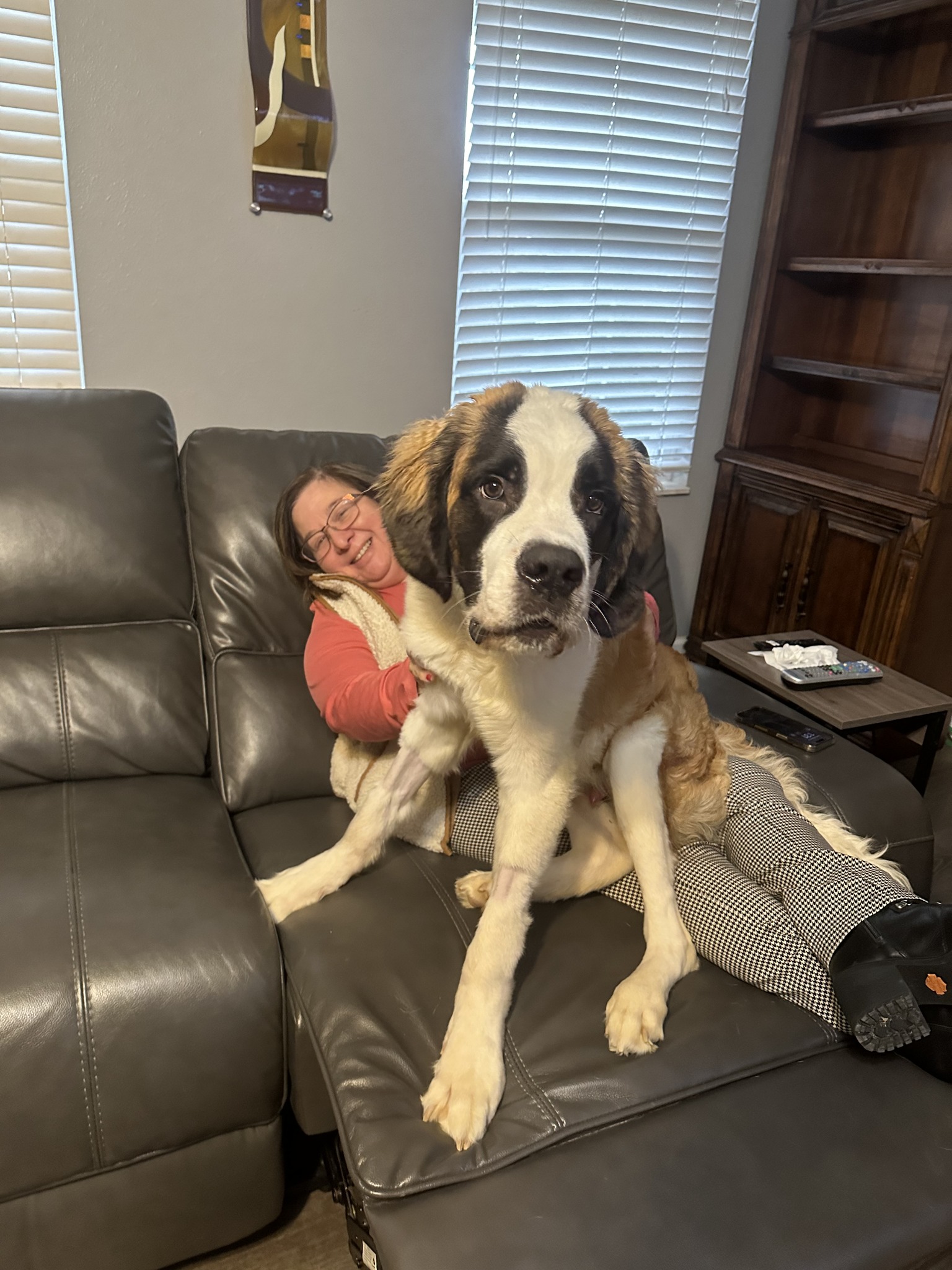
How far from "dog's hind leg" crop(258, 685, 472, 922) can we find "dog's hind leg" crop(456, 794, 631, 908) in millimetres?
184

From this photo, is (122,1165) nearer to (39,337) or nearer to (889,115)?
(39,337)

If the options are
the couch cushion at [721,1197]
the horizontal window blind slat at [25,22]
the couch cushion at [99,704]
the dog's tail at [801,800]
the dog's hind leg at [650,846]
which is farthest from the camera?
the horizontal window blind slat at [25,22]

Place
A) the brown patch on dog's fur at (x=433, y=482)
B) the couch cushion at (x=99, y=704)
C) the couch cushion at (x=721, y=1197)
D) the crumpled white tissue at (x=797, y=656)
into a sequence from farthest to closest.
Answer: the crumpled white tissue at (x=797, y=656), the couch cushion at (x=99, y=704), the brown patch on dog's fur at (x=433, y=482), the couch cushion at (x=721, y=1197)

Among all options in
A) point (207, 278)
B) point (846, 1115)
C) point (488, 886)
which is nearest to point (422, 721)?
point (488, 886)

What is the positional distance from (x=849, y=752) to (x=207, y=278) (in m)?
2.20

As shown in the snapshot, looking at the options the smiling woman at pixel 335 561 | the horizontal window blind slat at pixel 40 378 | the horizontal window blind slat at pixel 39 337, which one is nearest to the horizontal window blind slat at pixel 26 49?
the horizontal window blind slat at pixel 39 337

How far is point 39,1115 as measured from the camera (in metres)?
1.21

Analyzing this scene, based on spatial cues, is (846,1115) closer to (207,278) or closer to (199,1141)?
(199,1141)

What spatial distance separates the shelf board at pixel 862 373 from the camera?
2.91 m

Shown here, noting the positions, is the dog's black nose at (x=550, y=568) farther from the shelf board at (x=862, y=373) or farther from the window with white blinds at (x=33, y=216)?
the shelf board at (x=862, y=373)

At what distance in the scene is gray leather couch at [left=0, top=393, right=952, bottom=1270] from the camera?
1076 mm

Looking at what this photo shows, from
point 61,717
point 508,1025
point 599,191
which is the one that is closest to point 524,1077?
point 508,1025

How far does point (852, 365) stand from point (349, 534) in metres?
2.44

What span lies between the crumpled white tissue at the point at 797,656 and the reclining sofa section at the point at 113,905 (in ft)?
5.60
